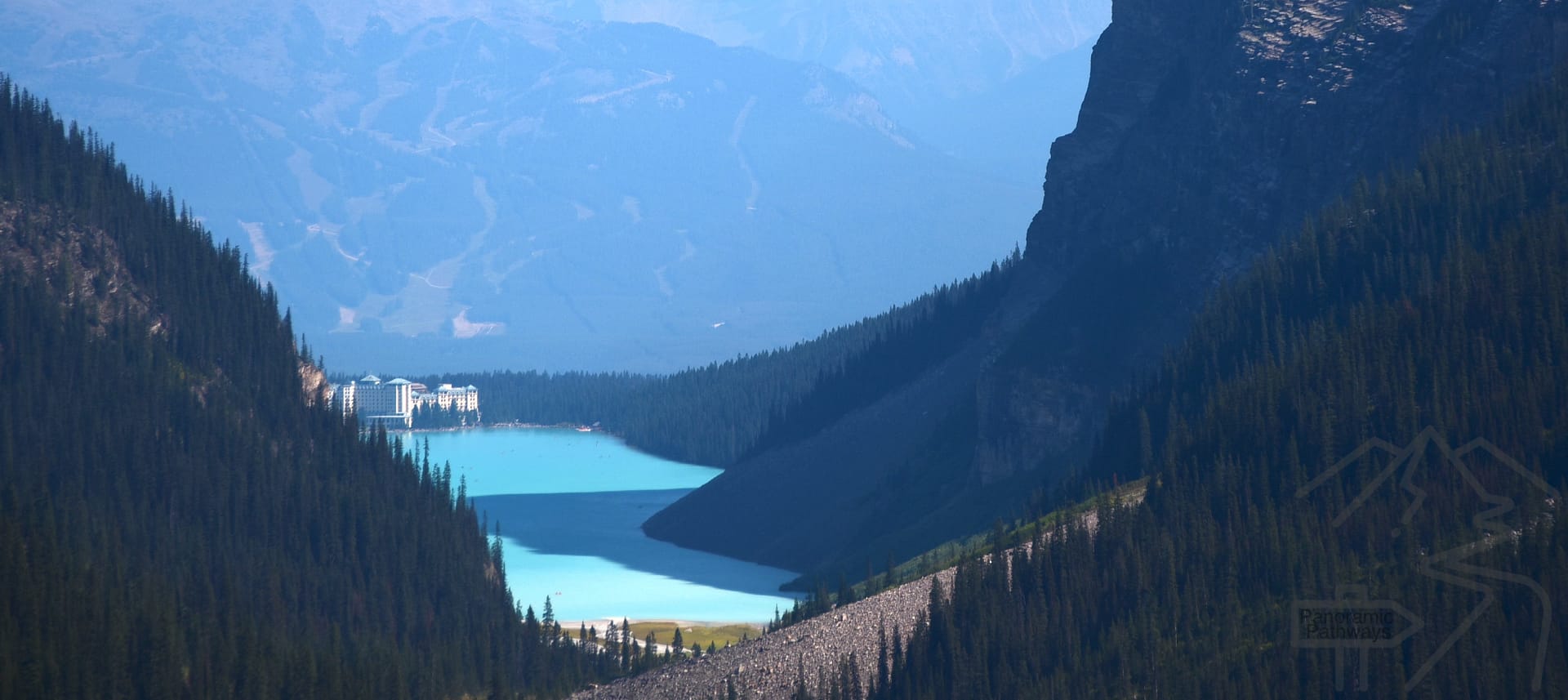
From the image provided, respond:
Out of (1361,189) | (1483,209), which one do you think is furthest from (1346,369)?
(1361,189)

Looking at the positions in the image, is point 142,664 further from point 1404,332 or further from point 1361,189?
point 1361,189

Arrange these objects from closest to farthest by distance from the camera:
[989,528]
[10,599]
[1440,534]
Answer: [1440,534], [10,599], [989,528]

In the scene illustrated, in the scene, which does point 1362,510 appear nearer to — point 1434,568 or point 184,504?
point 1434,568

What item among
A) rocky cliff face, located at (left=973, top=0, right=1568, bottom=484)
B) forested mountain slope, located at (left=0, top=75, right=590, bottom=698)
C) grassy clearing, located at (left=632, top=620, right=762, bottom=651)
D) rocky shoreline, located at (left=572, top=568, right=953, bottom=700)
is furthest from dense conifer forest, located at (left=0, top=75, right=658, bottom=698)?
rocky cliff face, located at (left=973, top=0, right=1568, bottom=484)

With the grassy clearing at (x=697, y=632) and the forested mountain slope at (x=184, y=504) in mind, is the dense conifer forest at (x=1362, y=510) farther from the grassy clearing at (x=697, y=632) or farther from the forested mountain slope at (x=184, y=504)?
the forested mountain slope at (x=184, y=504)

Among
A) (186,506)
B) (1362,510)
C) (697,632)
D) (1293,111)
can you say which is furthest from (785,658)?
(1293,111)
